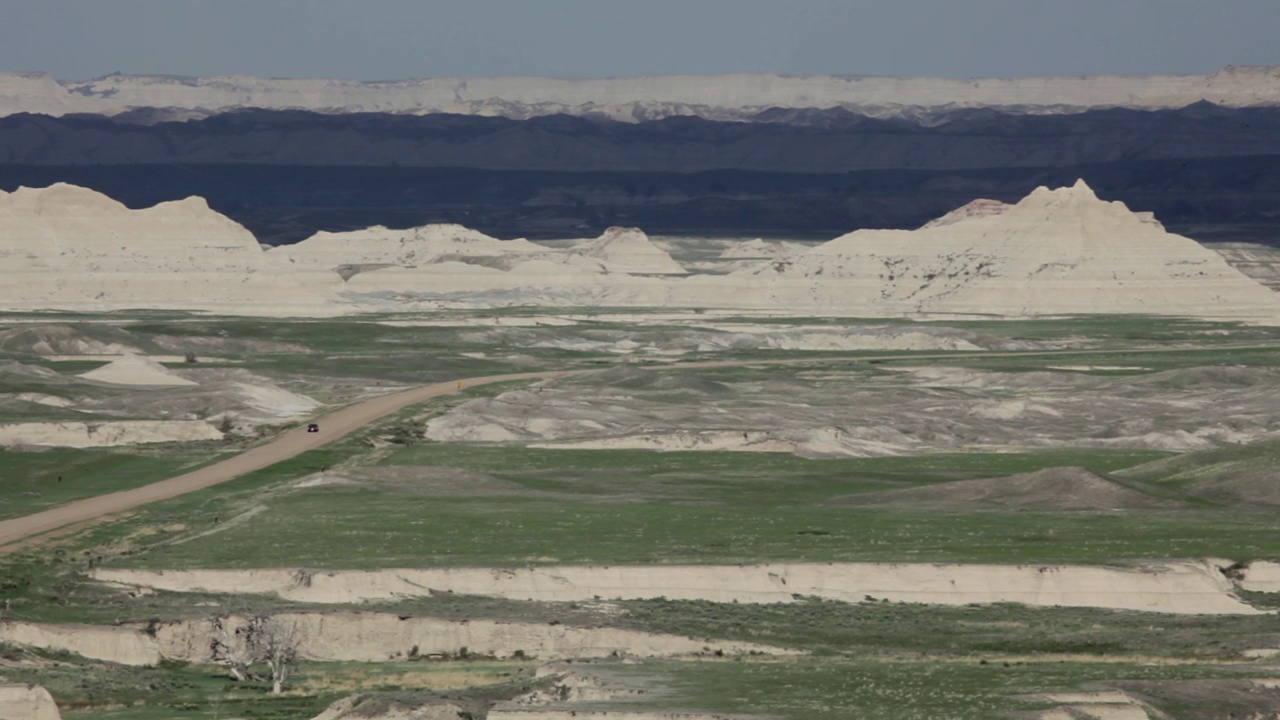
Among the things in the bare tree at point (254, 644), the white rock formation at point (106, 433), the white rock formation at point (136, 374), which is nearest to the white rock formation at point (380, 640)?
the bare tree at point (254, 644)

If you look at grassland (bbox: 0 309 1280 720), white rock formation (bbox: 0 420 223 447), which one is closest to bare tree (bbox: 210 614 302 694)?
grassland (bbox: 0 309 1280 720)

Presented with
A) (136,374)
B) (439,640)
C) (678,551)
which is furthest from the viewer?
(136,374)

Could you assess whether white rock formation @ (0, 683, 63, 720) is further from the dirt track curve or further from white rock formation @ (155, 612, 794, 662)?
the dirt track curve

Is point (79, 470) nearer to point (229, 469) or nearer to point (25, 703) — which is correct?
point (229, 469)

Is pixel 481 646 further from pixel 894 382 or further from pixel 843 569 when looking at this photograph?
pixel 894 382

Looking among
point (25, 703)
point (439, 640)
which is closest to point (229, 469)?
point (439, 640)

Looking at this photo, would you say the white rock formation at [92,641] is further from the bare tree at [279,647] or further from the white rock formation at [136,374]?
the white rock formation at [136,374]

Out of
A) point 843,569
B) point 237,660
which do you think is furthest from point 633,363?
point 237,660
